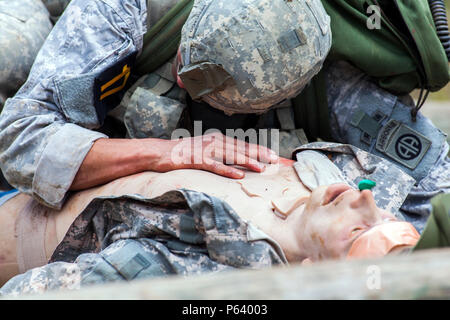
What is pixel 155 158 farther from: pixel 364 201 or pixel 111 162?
pixel 364 201

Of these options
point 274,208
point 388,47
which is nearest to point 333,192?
point 274,208

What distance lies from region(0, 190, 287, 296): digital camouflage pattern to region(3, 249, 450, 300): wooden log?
610 millimetres

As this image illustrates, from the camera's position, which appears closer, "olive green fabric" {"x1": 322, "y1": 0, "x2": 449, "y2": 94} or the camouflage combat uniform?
the camouflage combat uniform

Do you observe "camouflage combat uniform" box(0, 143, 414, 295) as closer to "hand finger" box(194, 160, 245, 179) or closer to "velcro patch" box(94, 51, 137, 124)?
"hand finger" box(194, 160, 245, 179)

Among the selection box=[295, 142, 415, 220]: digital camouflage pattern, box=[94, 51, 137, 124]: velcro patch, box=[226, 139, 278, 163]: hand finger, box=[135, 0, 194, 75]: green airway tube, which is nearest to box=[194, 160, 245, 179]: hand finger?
box=[226, 139, 278, 163]: hand finger

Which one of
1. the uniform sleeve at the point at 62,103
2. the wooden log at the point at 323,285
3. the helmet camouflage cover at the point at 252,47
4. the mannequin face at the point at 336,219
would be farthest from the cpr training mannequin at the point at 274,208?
the wooden log at the point at 323,285

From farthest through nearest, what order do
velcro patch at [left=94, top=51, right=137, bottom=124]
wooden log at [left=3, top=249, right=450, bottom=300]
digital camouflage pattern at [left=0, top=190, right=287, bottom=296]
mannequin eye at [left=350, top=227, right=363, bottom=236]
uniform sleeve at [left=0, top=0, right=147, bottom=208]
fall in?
velcro patch at [left=94, top=51, right=137, bottom=124] → uniform sleeve at [left=0, top=0, right=147, bottom=208] → digital camouflage pattern at [left=0, top=190, right=287, bottom=296] → mannequin eye at [left=350, top=227, right=363, bottom=236] → wooden log at [left=3, top=249, right=450, bottom=300]

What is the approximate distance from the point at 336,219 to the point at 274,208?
0.28 metres

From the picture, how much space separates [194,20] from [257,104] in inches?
14.7

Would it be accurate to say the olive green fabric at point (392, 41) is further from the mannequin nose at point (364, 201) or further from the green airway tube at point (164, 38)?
the mannequin nose at point (364, 201)

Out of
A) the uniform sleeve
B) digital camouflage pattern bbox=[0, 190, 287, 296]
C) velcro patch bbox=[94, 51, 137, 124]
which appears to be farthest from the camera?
velcro patch bbox=[94, 51, 137, 124]

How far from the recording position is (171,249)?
1725 mm

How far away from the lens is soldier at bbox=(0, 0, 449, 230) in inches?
76.1

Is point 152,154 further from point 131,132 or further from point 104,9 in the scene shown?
point 104,9
